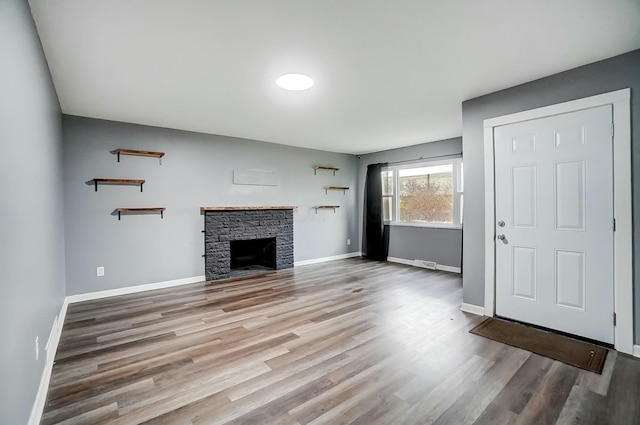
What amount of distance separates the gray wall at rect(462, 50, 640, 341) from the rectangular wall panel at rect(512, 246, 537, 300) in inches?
12.8

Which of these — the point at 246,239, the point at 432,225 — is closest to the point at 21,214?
the point at 246,239

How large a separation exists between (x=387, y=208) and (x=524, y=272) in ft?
11.9

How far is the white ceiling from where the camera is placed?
1835 millimetres

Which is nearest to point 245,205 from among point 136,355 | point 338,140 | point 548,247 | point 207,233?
point 207,233

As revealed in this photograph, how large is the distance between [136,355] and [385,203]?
5.28 m

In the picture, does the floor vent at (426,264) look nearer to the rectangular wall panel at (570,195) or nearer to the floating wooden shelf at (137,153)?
the rectangular wall panel at (570,195)

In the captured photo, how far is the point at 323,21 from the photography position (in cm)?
193

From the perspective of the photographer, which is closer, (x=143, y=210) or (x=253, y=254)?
(x=143, y=210)

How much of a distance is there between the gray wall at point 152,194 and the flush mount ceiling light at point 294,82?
8.24ft

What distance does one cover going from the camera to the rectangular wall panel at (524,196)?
9.66 feet

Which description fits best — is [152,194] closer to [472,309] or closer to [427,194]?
[472,309]

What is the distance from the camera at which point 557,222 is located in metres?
2.79

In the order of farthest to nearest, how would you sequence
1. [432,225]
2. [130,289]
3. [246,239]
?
[432,225] < [246,239] < [130,289]

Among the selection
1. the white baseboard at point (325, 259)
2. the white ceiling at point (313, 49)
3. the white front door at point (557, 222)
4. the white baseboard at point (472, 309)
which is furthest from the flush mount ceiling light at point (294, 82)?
the white baseboard at point (325, 259)
